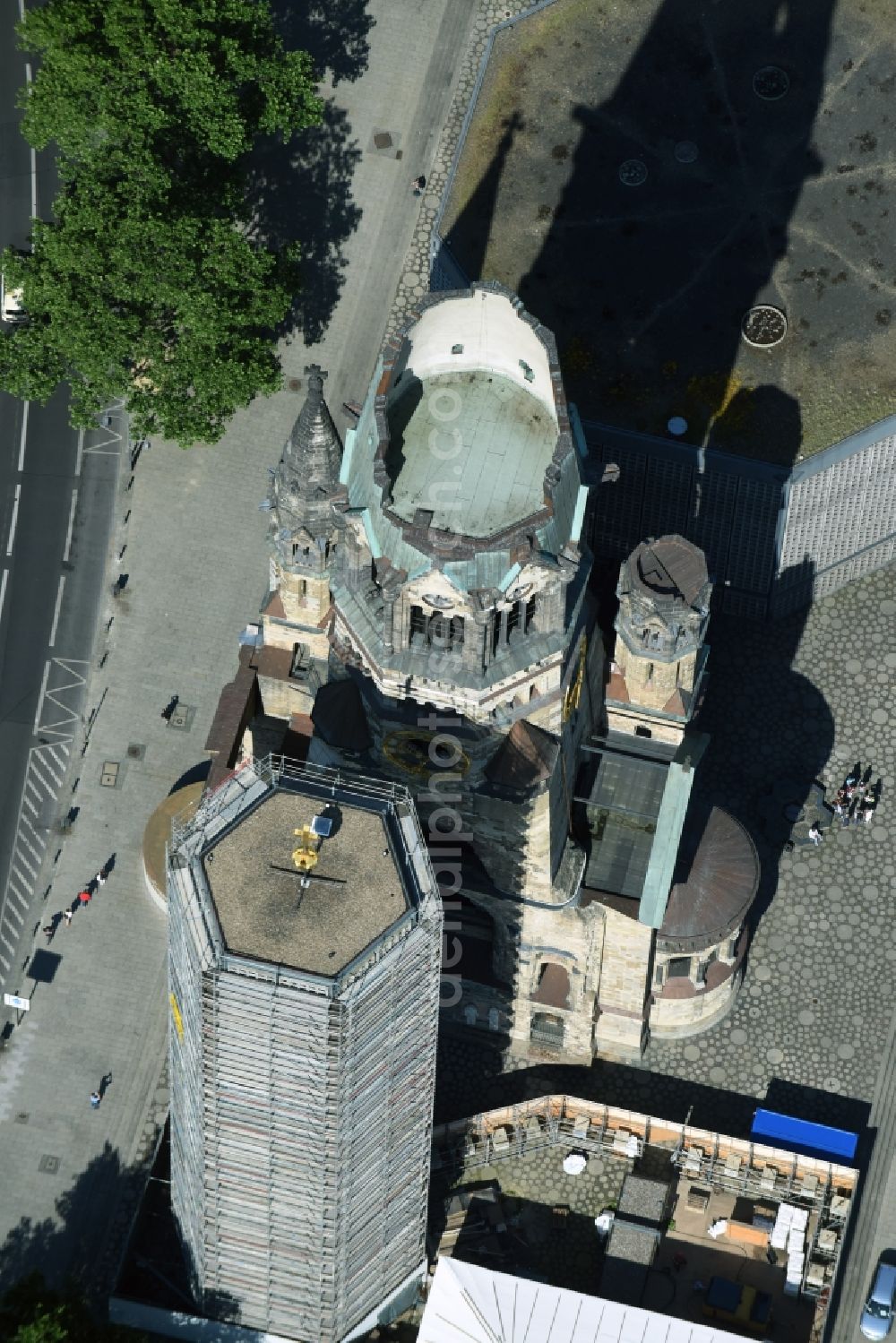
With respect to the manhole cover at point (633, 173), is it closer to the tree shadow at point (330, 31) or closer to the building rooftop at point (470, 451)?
the tree shadow at point (330, 31)

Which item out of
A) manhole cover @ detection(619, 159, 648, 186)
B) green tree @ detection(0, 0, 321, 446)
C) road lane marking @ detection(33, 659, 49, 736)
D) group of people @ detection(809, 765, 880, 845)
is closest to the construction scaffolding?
road lane marking @ detection(33, 659, 49, 736)

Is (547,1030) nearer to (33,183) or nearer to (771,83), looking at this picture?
(771,83)

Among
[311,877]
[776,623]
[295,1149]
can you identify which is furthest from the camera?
[776,623]

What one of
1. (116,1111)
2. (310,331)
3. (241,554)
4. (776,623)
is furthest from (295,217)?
(116,1111)

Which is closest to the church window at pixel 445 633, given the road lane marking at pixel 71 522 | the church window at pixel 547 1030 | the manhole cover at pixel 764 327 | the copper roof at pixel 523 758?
the copper roof at pixel 523 758

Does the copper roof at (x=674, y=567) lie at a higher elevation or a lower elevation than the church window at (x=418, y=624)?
higher

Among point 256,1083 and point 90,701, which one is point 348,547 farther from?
point 90,701
